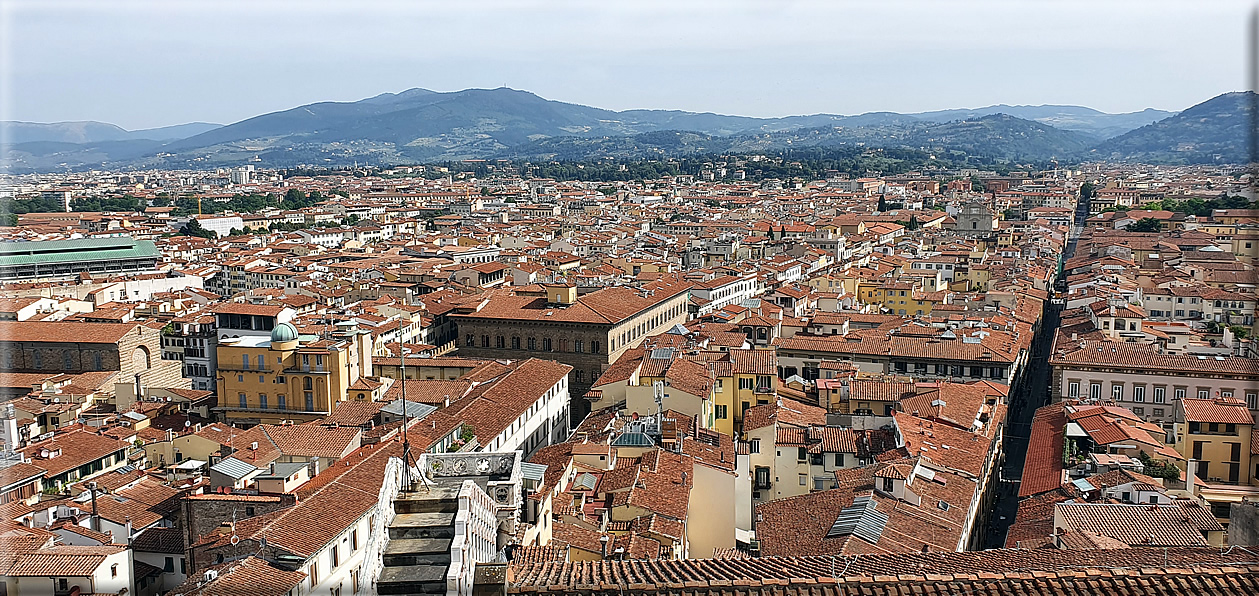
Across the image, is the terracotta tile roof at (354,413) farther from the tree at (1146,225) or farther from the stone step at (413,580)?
the tree at (1146,225)

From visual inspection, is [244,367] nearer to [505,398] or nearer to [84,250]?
[505,398]

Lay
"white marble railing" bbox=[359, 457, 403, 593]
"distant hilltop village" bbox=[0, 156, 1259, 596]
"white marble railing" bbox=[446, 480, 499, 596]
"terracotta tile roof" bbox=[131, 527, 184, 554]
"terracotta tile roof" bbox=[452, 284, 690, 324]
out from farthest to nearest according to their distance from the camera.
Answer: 1. "terracotta tile roof" bbox=[452, 284, 690, 324]
2. "terracotta tile roof" bbox=[131, 527, 184, 554]
3. "distant hilltop village" bbox=[0, 156, 1259, 596]
4. "white marble railing" bbox=[359, 457, 403, 593]
5. "white marble railing" bbox=[446, 480, 499, 596]

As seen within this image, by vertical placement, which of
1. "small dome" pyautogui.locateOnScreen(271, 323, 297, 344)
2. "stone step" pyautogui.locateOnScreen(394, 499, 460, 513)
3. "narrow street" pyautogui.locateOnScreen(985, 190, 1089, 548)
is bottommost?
"narrow street" pyautogui.locateOnScreen(985, 190, 1089, 548)

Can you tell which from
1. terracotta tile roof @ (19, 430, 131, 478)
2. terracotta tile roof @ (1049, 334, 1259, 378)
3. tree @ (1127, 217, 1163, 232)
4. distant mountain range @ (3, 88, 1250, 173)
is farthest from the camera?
distant mountain range @ (3, 88, 1250, 173)

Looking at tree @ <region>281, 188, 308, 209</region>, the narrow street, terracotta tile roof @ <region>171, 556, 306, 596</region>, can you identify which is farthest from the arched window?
tree @ <region>281, 188, 308, 209</region>

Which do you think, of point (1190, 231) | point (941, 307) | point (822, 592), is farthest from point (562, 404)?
point (1190, 231)

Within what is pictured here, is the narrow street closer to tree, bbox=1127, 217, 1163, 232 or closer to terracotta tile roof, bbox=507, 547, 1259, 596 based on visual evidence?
terracotta tile roof, bbox=507, 547, 1259, 596
